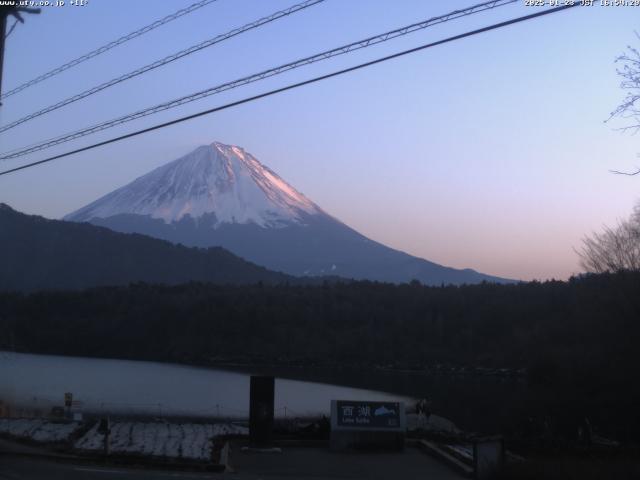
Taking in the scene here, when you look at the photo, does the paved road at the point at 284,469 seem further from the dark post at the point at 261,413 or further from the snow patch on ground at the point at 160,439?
the snow patch on ground at the point at 160,439

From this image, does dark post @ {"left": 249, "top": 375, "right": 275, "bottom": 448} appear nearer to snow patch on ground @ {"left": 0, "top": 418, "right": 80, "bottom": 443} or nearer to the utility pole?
snow patch on ground @ {"left": 0, "top": 418, "right": 80, "bottom": 443}

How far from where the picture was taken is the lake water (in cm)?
3912

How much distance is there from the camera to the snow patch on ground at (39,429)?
824 inches

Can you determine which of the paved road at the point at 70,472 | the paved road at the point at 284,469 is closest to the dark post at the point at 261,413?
the paved road at the point at 284,469

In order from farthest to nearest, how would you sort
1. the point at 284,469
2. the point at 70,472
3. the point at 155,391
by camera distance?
the point at 155,391, the point at 284,469, the point at 70,472

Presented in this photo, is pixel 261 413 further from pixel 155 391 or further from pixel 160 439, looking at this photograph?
pixel 155 391

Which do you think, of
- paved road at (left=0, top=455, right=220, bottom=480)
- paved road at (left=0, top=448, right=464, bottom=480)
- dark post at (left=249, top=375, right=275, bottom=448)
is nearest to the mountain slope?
dark post at (left=249, top=375, right=275, bottom=448)

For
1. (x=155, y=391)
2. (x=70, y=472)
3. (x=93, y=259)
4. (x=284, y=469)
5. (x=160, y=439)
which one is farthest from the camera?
(x=93, y=259)

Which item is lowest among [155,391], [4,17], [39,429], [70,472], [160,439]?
[70,472]

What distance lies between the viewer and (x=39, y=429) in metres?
22.3

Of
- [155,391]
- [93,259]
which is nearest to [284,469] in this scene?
[155,391]

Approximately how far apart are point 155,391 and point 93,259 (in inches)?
3701

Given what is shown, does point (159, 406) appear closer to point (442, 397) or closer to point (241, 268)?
point (442, 397)

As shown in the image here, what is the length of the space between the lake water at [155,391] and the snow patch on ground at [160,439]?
12.0 meters
